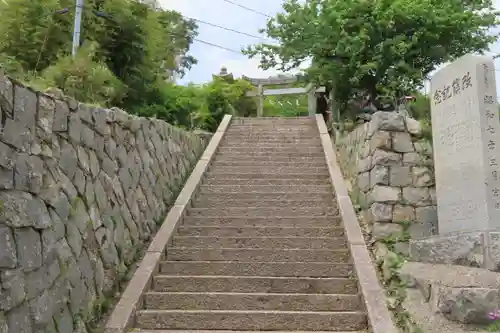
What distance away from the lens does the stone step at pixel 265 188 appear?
736 cm

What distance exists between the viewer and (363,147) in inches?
256

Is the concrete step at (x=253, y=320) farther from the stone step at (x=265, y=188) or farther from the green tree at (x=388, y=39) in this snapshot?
the green tree at (x=388, y=39)

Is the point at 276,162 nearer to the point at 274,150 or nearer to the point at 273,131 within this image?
the point at 274,150

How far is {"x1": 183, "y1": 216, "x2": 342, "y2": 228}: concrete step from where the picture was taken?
6246 millimetres

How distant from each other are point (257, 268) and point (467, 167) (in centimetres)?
227

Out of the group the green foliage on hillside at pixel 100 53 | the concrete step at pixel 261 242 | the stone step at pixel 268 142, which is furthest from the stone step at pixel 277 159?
the concrete step at pixel 261 242

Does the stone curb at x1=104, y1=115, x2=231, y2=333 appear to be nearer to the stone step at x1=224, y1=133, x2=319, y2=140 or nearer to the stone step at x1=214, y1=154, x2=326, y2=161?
the stone step at x1=214, y1=154, x2=326, y2=161

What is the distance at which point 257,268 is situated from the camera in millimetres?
5188

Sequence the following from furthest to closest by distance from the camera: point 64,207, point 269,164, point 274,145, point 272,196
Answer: point 274,145 → point 269,164 → point 272,196 → point 64,207

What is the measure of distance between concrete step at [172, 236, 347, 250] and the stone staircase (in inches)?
0.5

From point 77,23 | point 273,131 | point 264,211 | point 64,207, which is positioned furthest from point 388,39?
point 64,207

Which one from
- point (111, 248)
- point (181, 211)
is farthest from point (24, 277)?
point (181, 211)

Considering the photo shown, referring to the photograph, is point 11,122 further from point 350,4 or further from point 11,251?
point 350,4

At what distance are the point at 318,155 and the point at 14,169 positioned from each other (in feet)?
22.0
